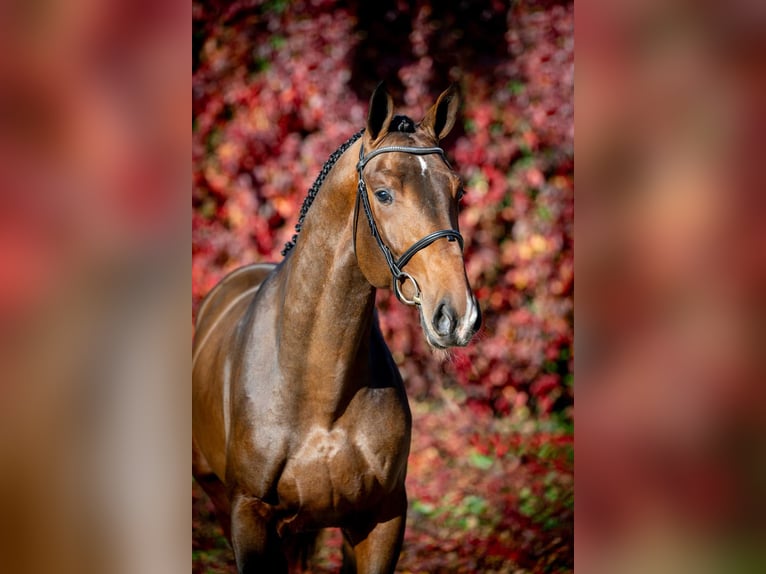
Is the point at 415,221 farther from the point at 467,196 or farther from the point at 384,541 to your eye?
the point at 467,196

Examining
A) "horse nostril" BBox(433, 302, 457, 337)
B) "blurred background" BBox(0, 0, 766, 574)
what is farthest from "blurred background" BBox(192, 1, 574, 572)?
"horse nostril" BBox(433, 302, 457, 337)

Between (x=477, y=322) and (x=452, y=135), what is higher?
(x=452, y=135)

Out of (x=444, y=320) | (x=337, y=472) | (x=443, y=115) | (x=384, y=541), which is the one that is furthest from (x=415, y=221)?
(x=384, y=541)

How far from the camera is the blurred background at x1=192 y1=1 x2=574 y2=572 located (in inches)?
183

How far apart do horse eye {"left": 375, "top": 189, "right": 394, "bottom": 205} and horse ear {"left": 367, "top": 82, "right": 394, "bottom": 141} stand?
0.20 metres

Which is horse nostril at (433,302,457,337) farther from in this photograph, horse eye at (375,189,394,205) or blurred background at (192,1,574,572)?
blurred background at (192,1,574,572)

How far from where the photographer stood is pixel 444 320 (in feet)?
8.12

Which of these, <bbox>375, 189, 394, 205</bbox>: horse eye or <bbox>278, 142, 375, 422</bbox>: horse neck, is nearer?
<bbox>375, 189, 394, 205</bbox>: horse eye

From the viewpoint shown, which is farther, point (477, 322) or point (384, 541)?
point (384, 541)

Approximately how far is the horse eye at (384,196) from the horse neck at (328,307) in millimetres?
163

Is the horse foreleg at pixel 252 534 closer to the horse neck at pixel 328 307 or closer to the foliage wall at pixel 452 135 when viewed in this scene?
the horse neck at pixel 328 307

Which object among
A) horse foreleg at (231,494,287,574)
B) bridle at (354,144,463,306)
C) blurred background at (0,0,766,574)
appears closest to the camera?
blurred background at (0,0,766,574)

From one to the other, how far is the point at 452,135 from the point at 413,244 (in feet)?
7.86
